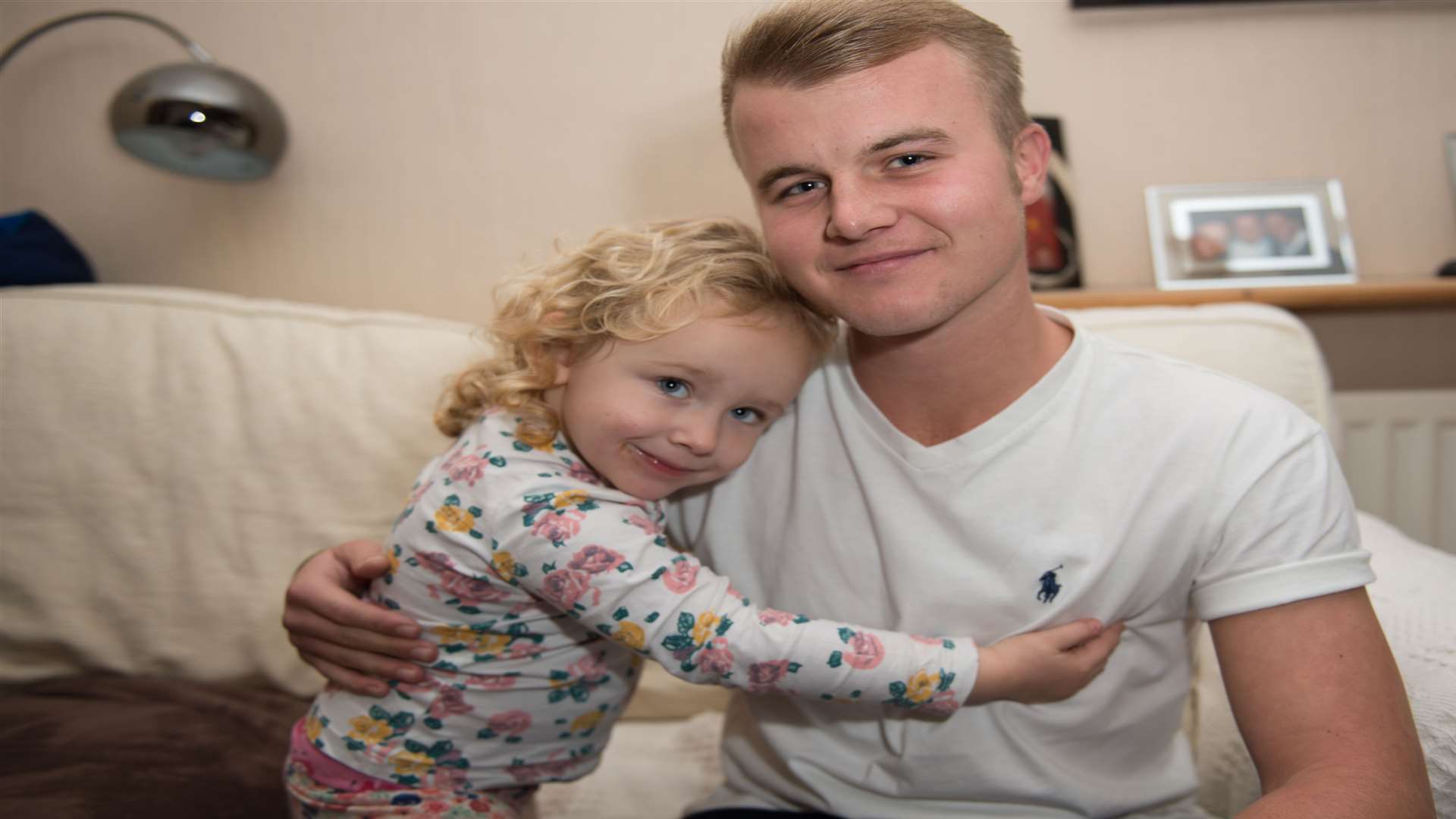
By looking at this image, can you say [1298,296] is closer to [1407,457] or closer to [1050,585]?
[1407,457]

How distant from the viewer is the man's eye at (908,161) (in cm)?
85

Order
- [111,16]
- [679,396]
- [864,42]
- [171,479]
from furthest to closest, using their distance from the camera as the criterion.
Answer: [111,16]
[171,479]
[679,396]
[864,42]

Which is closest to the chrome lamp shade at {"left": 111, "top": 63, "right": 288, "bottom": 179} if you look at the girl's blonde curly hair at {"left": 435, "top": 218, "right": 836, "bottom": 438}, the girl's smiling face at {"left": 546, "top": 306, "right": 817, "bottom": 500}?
the girl's blonde curly hair at {"left": 435, "top": 218, "right": 836, "bottom": 438}

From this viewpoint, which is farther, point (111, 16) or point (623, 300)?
point (111, 16)

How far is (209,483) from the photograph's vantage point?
4.31 ft

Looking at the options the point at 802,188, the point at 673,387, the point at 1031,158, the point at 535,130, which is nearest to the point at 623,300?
the point at 673,387

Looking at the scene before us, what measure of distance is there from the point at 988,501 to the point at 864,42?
1.48ft

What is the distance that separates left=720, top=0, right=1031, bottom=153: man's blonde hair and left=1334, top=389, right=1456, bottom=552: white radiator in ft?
4.27

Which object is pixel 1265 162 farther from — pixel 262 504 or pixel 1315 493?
pixel 262 504

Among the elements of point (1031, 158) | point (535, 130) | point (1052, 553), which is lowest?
point (1052, 553)

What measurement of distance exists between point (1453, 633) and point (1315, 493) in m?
0.23

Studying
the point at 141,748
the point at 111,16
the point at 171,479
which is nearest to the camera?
the point at 141,748

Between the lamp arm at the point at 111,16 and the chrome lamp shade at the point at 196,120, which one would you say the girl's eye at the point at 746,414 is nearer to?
the chrome lamp shade at the point at 196,120

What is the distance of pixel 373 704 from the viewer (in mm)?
985
